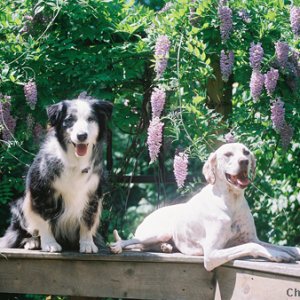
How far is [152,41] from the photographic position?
4.82 meters

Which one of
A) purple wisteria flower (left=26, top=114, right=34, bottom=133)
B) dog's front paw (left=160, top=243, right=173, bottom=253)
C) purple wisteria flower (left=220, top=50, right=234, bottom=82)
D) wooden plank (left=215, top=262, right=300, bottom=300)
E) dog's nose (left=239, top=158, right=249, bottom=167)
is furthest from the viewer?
purple wisteria flower (left=26, top=114, right=34, bottom=133)

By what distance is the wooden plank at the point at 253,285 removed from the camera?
3.51 metres

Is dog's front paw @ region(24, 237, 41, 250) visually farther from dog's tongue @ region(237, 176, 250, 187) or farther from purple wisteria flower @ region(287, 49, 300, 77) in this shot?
purple wisteria flower @ region(287, 49, 300, 77)

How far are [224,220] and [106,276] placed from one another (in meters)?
0.83

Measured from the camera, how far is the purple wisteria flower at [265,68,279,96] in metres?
4.52

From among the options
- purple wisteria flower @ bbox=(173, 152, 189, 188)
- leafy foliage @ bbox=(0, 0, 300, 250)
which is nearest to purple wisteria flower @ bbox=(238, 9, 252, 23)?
leafy foliage @ bbox=(0, 0, 300, 250)

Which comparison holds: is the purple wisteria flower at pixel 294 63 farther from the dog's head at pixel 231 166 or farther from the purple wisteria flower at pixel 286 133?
the dog's head at pixel 231 166

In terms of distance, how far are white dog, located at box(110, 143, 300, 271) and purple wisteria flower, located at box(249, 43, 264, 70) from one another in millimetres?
846

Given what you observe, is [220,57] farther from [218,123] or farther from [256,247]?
[256,247]

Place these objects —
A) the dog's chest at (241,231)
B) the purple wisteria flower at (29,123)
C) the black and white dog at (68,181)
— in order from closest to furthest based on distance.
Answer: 1. the dog's chest at (241,231)
2. the black and white dog at (68,181)
3. the purple wisteria flower at (29,123)

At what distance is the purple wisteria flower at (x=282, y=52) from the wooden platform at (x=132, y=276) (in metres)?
1.52

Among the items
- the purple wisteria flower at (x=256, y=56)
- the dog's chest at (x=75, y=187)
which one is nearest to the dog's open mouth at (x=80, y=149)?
the dog's chest at (x=75, y=187)

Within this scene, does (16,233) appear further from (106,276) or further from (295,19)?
(295,19)

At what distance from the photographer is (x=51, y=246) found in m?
4.22
